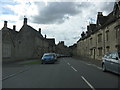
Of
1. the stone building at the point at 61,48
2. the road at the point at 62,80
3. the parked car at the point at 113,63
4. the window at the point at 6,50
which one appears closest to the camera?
the road at the point at 62,80

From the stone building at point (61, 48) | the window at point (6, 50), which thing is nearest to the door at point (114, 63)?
the window at point (6, 50)

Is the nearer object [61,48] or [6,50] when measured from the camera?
[6,50]

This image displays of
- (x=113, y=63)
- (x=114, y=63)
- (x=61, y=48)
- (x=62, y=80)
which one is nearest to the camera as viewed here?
(x=62, y=80)

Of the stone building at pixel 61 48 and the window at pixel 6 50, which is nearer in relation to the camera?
the window at pixel 6 50

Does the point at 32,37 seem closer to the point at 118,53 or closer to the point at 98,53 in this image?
the point at 98,53

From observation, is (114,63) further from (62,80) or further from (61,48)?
(61,48)

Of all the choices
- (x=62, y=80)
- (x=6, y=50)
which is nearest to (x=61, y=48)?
(x=6, y=50)

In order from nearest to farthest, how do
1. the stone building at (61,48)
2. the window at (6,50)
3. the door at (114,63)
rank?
the door at (114,63)
the window at (6,50)
the stone building at (61,48)

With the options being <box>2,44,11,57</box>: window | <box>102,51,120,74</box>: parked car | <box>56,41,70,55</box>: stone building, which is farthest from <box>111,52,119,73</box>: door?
<box>56,41,70,55</box>: stone building

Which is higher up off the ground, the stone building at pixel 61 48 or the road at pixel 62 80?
the stone building at pixel 61 48

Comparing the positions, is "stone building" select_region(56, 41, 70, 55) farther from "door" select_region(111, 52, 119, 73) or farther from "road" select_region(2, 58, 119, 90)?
"road" select_region(2, 58, 119, 90)

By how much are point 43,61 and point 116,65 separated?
18296mm

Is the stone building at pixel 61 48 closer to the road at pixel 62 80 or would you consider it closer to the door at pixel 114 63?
the door at pixel 114 63

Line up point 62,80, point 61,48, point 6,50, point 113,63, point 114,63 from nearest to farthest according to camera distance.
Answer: point 62,80 < point 114,63 < point 113,63 < point 6,50 < point 61,48
